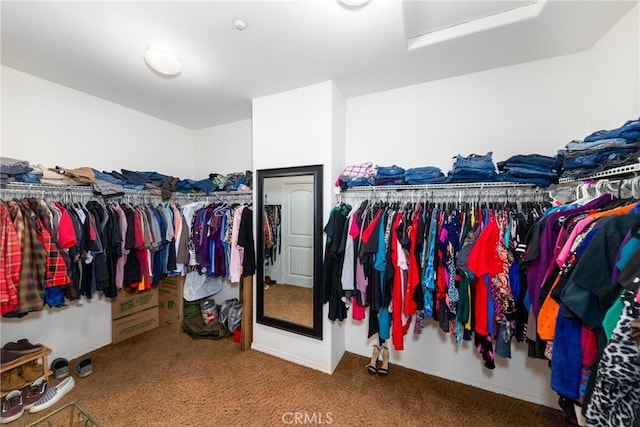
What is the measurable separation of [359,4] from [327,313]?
7.55 feet

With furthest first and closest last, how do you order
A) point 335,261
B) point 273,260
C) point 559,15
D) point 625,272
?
point 273,260 < point 335,261 < point 559,15 < point 625,272

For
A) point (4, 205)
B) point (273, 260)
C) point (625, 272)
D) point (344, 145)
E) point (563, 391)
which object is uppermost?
point (344, 145)

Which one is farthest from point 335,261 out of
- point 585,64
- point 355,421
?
point 585,64

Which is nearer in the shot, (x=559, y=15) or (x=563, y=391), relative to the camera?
(x=563, y=391)

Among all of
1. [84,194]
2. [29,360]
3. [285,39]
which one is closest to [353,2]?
[285,39]

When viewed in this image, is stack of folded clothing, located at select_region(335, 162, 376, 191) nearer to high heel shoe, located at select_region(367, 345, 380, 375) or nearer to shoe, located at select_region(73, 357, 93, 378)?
high heel shoe, located at select_region(367, 345, 380, 375)

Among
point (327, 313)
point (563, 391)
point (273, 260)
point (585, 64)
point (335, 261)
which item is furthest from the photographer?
point (273, 260)

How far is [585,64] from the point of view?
1762 mm

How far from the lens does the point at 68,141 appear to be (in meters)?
2.35

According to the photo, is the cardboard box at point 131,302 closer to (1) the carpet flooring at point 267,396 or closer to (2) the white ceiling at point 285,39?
(1) the carpet flooring at point 267,396

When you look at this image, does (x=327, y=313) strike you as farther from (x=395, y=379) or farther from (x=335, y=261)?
(x=395, y=379)

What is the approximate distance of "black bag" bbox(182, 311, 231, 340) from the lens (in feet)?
8.95

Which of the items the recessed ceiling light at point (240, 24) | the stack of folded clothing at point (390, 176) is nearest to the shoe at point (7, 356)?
the recessed ceiling light at point (240, 24)

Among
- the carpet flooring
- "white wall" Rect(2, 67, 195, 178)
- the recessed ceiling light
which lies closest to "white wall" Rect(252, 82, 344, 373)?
the carpet flooring
